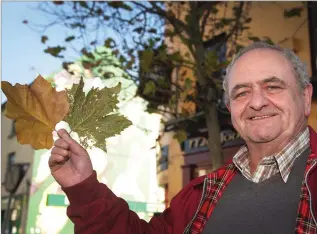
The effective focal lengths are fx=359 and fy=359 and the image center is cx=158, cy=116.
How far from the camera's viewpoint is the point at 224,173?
6.23 feet

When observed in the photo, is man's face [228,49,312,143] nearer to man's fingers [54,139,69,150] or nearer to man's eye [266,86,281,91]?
man's eye [266,86,281,91]

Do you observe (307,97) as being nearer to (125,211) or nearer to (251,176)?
(251,176)

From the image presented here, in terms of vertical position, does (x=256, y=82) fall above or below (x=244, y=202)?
above

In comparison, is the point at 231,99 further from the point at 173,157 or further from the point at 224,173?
the point at 173,157

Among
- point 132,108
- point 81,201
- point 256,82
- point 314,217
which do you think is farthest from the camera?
point 132,108

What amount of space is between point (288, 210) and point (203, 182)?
1.55 feet

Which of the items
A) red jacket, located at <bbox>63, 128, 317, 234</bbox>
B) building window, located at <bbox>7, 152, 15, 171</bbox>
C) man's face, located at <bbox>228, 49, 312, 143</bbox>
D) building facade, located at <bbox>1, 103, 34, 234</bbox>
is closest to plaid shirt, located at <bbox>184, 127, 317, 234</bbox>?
red jacket, located at <bbox>63, 128, 317, 234</bbox>

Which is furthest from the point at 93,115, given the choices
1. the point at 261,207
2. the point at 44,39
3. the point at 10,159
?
the point at 10,159

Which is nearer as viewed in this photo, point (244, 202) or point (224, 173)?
point (244, 202)

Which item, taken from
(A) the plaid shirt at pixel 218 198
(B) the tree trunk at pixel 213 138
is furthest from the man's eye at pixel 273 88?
(B) the tree trunk at pixel 213 138

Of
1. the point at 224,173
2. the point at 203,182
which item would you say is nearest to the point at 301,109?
the point at 224,173

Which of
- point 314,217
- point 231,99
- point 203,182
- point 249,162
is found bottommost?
point 314,217

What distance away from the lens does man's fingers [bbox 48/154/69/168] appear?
145 centimetres

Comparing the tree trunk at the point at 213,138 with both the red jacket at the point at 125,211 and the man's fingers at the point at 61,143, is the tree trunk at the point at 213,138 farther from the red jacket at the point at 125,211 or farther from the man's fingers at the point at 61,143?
the man's fingers at the point at 61,143
